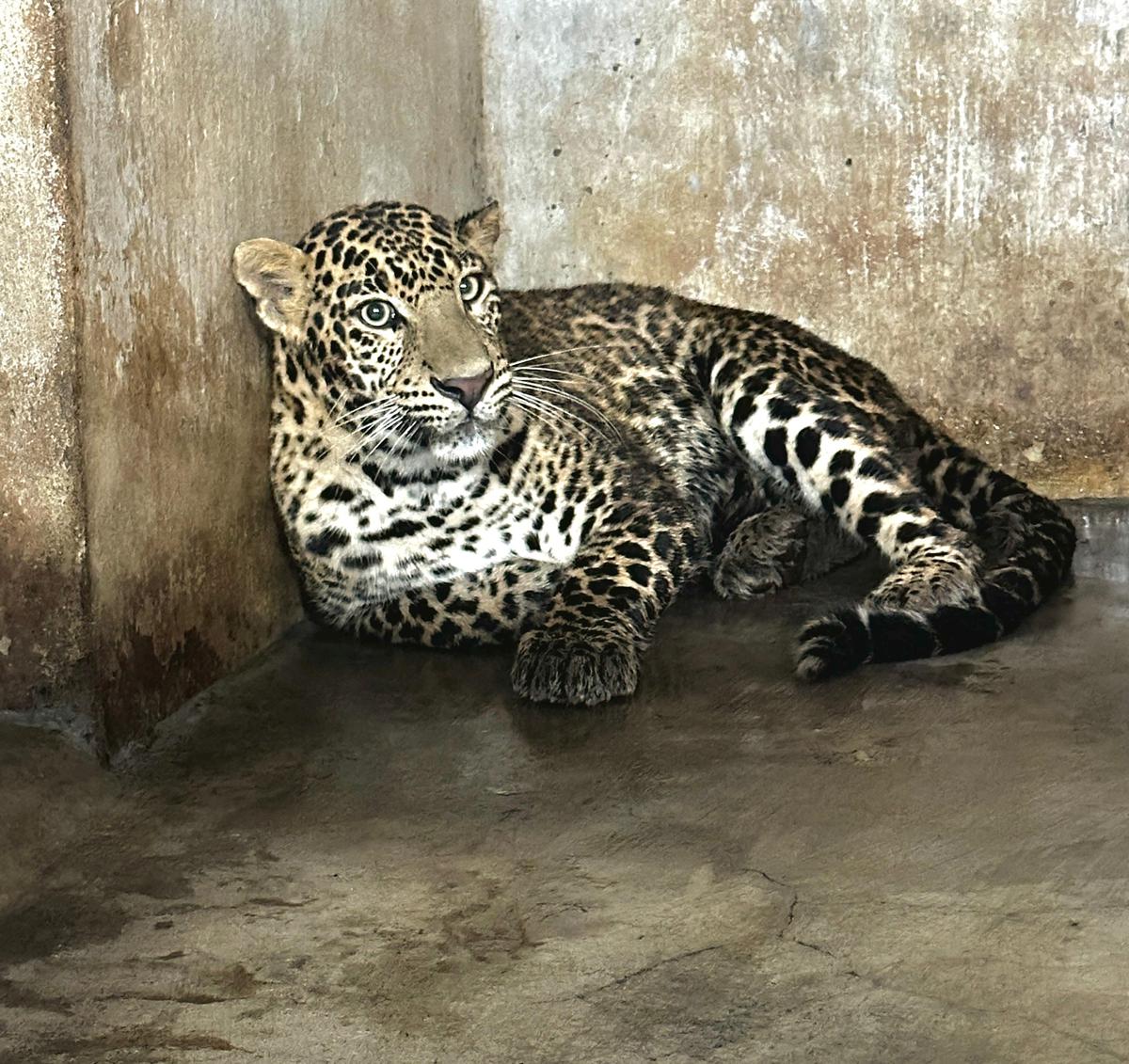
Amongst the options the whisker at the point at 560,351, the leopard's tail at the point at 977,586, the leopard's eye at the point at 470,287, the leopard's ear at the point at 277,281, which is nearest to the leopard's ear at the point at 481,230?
the leopard's eye at the point at 470,287

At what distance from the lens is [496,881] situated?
3.77 metres

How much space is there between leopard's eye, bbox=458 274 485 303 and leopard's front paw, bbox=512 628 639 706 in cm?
111

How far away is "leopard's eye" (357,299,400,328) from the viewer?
5148 millimetres

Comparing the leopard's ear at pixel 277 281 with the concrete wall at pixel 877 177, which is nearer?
the leopard's ear at pixel 277 281

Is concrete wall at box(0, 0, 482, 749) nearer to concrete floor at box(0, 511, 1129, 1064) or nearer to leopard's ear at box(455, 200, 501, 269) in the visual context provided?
concrete floor at box(0, 511, 1129, 1064)

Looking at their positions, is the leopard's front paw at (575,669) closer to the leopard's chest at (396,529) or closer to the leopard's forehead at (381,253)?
the leopard's chest at (396,529)

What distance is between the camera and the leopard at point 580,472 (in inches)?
202

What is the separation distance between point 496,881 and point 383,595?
6.42ft

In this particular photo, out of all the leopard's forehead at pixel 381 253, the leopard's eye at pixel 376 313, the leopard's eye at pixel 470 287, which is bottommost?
the leopard's eye at pixel 376 313

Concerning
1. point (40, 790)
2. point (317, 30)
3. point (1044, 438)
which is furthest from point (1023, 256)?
point (40, 790)

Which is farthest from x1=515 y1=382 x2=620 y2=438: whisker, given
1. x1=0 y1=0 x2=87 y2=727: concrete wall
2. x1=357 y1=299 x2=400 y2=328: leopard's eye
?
x1=0 y1=0 x2=87 y2=727: concrete wall

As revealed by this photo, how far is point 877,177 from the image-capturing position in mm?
6840

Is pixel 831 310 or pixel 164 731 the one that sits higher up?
pixel 831 310

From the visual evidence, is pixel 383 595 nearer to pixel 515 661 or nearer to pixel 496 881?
pixel 515 661
